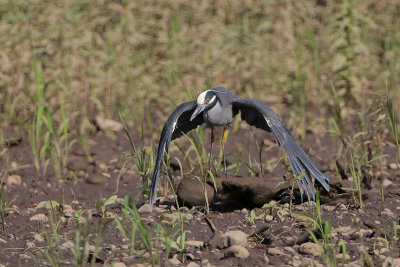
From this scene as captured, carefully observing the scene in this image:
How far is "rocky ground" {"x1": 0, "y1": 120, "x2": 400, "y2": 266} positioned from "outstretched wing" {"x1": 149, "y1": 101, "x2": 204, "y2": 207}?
0.73 ft

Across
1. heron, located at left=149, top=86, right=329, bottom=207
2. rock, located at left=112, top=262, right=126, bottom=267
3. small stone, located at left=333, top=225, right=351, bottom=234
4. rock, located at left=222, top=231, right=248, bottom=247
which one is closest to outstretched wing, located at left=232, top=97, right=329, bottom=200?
heron, located at left=149, top=86, right=329, bottom=207

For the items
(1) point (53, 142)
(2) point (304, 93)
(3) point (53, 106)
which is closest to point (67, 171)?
(1) point (53, 142)

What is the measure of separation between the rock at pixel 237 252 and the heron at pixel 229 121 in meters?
Result: 0.76

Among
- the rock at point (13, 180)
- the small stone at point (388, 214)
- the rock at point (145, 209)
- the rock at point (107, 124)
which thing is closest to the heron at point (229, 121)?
the rock at point (145, 209)

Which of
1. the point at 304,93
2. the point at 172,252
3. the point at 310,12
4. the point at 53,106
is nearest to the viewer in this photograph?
the point at 172,252

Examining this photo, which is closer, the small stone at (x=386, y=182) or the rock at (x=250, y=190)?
the rock at (x=250, y=190)

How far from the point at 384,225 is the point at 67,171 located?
3033 mm

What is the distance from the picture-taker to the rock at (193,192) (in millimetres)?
4785

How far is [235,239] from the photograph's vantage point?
155 inches

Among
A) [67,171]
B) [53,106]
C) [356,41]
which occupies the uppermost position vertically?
[356,41]

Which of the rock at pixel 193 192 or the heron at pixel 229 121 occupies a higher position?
the heron at pixel 229 121

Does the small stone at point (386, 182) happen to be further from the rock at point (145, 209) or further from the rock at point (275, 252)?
the rock at point (145, 209)

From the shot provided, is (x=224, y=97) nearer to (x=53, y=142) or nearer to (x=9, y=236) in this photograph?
(x=53, y=142)

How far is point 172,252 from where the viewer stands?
3.99 metres
